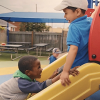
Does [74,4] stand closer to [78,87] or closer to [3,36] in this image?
[78,87]

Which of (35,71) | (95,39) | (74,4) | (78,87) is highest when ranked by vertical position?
(74,4)

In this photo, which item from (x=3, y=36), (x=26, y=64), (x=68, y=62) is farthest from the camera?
(x=3, y=36)

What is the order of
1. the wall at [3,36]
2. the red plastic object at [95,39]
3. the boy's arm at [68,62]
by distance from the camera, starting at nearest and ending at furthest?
the boy's arm at [68,62] < the red plastic object at [95,39] < the wall at [3,36]

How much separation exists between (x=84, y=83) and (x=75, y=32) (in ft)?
1.58

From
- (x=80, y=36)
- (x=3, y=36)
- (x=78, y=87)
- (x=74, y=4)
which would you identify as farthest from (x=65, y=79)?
(x=3, y=36)

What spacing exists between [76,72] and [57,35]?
8.11m

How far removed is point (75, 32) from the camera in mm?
1334

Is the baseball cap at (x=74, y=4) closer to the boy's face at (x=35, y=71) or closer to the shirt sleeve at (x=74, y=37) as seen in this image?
the shirt sleeve at (x=74, y=37)

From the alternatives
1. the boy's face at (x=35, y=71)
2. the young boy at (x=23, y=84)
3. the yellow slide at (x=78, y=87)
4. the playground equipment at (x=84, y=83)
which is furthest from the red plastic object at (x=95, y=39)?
the boy's face at (x=35, y=71)

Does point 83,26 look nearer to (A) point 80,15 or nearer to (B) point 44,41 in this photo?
(A) point 80,15

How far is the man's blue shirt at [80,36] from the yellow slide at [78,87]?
136 millimetres

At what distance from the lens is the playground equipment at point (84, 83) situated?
1299 millimetres

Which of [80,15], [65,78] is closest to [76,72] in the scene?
[65,78]

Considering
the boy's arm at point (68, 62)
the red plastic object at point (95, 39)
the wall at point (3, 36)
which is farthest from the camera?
the wall at point (3, 36)
